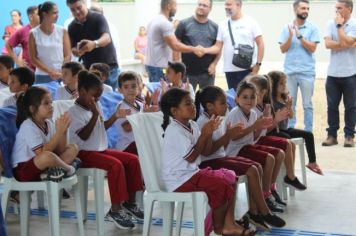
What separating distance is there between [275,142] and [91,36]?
236 centimetres

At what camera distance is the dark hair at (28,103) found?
4.55 m

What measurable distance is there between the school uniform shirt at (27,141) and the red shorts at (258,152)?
4.90 feet

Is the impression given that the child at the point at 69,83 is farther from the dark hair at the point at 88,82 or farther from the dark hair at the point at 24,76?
the dark hair at the point at 88,82

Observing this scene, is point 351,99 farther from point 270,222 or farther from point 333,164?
point 270,222

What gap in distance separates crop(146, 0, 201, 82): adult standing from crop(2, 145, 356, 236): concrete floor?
74.6 inches

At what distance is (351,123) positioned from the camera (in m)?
8.52

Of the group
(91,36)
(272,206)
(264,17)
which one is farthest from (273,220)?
(264,17)

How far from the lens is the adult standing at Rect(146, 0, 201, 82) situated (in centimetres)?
766

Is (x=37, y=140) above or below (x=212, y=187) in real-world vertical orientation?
above

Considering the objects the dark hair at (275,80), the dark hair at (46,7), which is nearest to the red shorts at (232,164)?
the dark hair at (275,80)

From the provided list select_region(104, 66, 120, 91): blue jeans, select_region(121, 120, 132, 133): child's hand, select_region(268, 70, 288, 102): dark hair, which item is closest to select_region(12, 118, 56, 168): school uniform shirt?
select_region(121, 120, 132, 133): child's hand

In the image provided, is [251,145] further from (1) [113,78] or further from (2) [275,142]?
(1) [113,78]

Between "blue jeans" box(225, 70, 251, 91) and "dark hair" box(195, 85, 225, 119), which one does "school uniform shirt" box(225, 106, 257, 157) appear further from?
"blue jeans" box(225, 70, 251, 91)

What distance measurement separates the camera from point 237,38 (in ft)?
26.8
